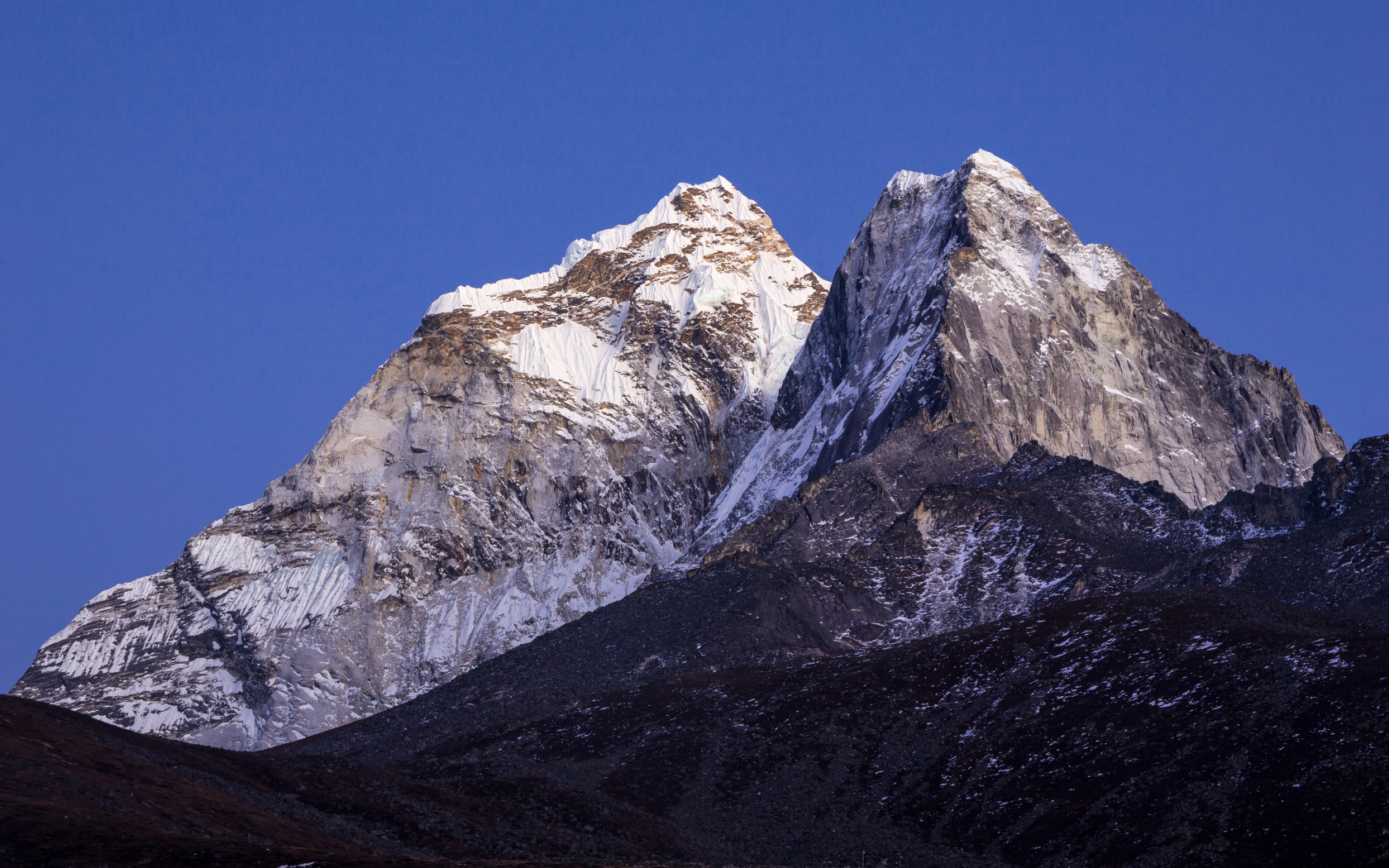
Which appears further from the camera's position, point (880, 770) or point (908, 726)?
point (908, 726)

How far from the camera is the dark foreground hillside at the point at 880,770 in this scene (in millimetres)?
79188

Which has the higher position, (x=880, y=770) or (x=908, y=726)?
(x=908, y=726)

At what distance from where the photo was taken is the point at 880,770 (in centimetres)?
11250

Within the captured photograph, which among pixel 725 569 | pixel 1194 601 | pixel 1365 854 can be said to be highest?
pixel 725 569

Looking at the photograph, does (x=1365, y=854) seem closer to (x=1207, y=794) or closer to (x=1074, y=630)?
(x=1207, y=794)

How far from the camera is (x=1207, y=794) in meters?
89.0

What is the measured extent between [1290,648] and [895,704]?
30068 millimetres

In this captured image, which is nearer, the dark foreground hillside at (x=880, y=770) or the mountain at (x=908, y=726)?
the dark foreground hillside at (x=880, y=770)

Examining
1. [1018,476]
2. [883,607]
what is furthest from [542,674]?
[1018,476]

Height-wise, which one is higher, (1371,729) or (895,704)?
(895,704)

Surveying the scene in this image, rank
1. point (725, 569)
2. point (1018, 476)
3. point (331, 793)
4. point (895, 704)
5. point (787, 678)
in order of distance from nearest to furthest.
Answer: point (331, 793)
point (895, 704)
point (787, 678)
point (725, 569)
point (1018, 476)

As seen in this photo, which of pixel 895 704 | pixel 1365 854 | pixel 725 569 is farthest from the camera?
pixel 725 569

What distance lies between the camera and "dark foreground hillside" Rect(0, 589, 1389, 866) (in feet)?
260

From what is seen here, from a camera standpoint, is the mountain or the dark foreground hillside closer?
the dark foreground hillside
